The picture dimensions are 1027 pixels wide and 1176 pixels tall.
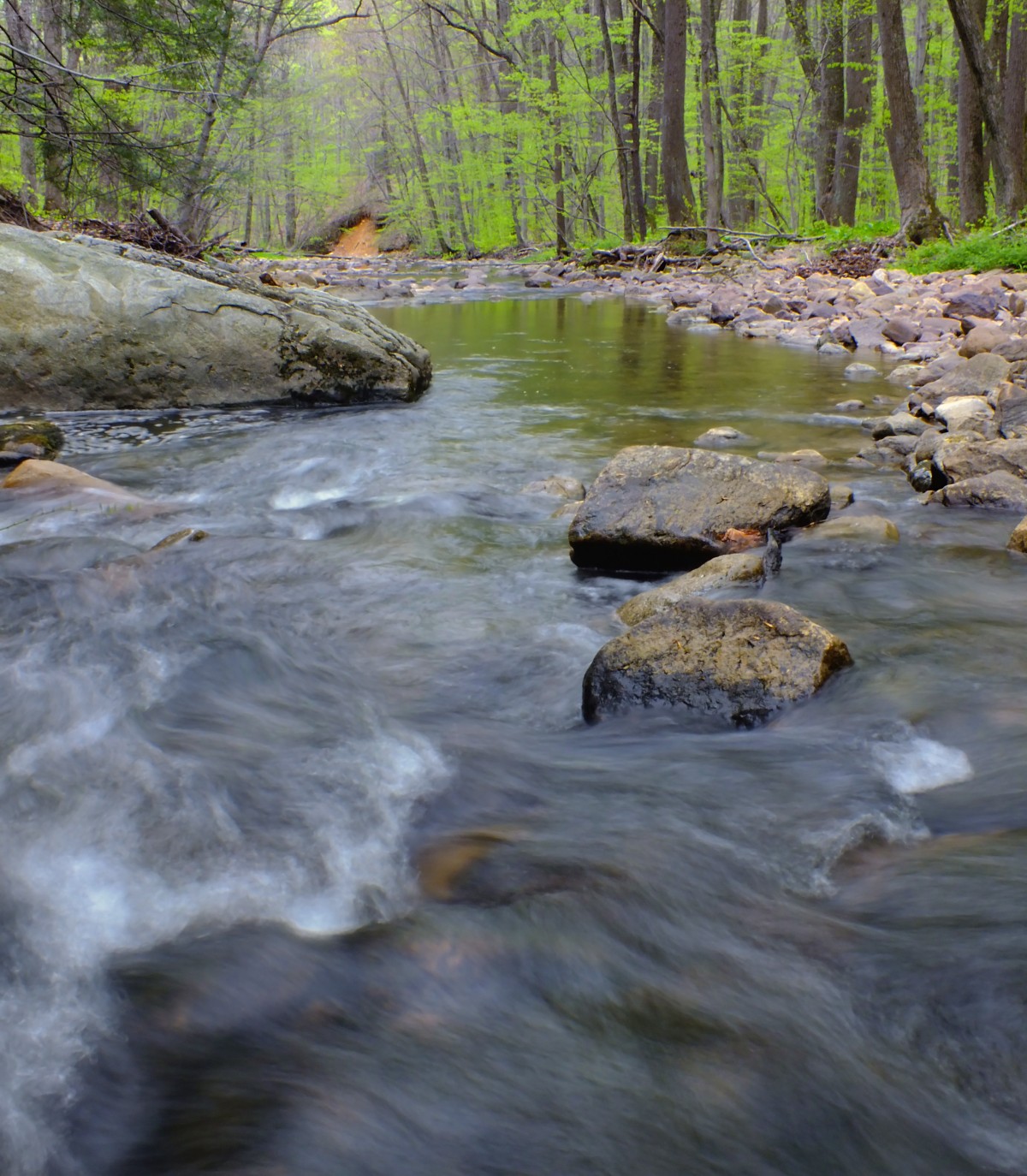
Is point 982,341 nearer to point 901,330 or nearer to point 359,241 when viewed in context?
point 901,330

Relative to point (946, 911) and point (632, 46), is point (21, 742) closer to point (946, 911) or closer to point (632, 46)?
point (946, 911)

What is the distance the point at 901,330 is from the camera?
9.18 meters

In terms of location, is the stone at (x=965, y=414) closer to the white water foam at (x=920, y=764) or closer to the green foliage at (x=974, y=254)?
the white water foam at (x=920, y=764)

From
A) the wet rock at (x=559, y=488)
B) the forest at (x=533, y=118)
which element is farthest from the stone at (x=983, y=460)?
the forest at (x=533, y=118)

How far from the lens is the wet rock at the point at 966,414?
17.8 feet

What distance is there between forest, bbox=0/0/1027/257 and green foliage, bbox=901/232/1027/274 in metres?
0.79

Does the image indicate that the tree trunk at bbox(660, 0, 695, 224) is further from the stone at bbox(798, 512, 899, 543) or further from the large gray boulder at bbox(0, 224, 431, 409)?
the stone at bbox(798, 512, 899, 543)

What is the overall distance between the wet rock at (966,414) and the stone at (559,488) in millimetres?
2328

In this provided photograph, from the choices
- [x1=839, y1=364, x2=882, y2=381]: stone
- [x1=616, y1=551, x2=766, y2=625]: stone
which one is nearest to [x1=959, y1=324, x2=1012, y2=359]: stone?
[x1=839, y1=364, x2=882, y2=381]: stone

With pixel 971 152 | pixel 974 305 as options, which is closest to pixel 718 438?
pixel 974 305

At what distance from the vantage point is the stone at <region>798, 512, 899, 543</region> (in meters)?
4.11

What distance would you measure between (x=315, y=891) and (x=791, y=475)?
9.99ft

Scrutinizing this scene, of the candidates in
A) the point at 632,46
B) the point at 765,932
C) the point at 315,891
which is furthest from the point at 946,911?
the point at 632,46

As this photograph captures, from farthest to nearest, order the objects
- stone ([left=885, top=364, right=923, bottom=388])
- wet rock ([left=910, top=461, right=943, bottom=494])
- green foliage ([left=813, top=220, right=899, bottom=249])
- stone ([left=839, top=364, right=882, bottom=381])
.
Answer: green foliage ([left=813, top=220, right=899, bottom=249]) → stone ([left=839, top=364, right=882, bottom=381]) → stone ([left=885, top=364, right=923, bottom=388]) → wet rock ([left=910, top=461, right=943, bottom=494])
